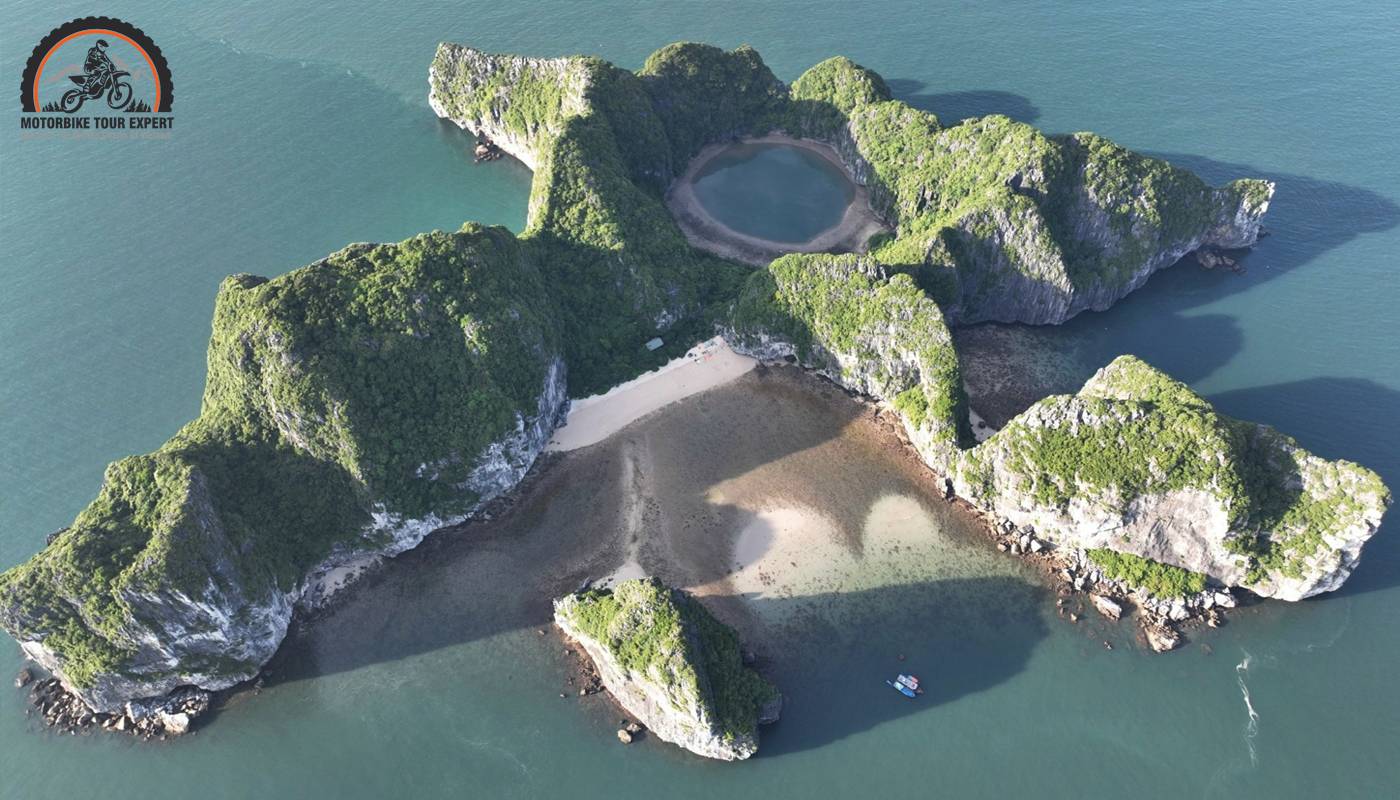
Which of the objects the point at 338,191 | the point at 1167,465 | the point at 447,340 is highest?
the point at 338,191

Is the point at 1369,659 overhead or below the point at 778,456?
below

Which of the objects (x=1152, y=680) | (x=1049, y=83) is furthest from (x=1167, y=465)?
(x=1049, y=83)

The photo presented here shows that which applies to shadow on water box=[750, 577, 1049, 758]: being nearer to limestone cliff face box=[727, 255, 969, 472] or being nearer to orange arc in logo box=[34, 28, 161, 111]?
limestone cliff face box=[727, 255, 969, 472]

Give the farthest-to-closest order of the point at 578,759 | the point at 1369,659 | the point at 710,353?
1. the point at 710,353
2. the point at 1369,659
3. the point at 578,759

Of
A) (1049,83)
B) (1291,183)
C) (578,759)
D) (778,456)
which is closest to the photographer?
(578,759)

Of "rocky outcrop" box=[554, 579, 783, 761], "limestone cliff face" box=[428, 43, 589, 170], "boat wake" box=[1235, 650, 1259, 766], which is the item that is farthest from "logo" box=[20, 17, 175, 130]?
"boat wake" box=[1235, 650, 1259, 766]

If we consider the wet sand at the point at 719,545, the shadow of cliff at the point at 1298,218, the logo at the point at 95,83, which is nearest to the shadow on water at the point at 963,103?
the shadow of cliff at the point at 1298,218

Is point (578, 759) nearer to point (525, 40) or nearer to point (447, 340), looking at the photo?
point (447, 340)
